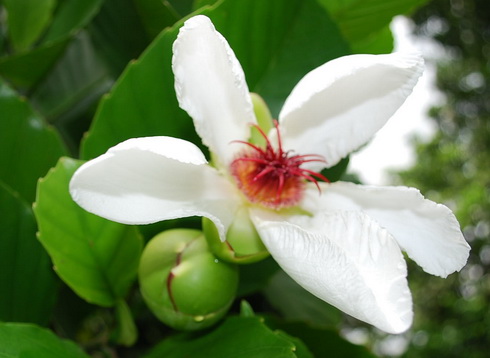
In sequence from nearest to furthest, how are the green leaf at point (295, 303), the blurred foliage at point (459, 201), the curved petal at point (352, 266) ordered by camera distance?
the curved petal at point (352, 266), the green leaf at point (295, 303), the blurred foliage at point (459, 201)

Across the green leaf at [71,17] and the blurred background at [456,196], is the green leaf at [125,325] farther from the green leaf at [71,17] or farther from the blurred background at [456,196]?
the blurred background at [456,196]

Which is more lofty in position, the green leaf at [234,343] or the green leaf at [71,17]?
the green leaf at [71,17]

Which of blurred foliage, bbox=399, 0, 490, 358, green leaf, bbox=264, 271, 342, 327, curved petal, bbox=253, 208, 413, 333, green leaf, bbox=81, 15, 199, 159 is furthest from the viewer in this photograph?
blurred foliage, bbox=399, 0, 490, 358

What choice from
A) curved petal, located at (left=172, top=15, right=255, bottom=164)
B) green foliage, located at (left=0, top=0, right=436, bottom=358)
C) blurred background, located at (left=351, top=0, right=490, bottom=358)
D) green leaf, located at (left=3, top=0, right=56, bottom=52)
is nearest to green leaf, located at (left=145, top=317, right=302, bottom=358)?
green foliage, located at (left=0, top=0, right=436, bottom=358)

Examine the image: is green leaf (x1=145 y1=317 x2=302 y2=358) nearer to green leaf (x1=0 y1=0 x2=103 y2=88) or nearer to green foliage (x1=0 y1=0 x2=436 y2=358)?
green foliage (x1=0 y1=0 x2=436 y2=358)

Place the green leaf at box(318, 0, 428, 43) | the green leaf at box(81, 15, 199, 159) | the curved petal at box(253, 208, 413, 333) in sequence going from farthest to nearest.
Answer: the green leaf at box(318, 0, 428, 43)
the green leaf at box(81, 15, 199, 159)
the curved petal at box(253, 208, 413, 333)

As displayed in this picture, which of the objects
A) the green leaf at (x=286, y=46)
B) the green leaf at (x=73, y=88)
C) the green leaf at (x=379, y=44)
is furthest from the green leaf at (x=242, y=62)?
the green leaf at (x=73, y=88)

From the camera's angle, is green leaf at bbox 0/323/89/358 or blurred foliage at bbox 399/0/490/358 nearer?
green leaf at bbox 0/323/89/358

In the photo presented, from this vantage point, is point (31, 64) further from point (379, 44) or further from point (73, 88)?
point (379, 44)

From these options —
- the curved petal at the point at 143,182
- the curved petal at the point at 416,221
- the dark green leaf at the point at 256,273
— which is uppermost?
the curved petal at the point at 143,182
